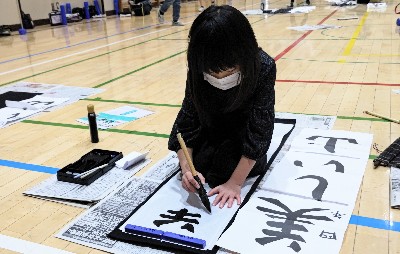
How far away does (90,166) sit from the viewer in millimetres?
1786

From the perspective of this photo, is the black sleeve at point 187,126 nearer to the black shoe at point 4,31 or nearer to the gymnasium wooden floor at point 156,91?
the gymnasium wooden floor at point 156,91

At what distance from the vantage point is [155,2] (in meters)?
11.7

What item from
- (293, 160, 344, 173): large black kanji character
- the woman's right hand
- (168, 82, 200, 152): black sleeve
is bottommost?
(293, 160, 344, 173): large black kanji character

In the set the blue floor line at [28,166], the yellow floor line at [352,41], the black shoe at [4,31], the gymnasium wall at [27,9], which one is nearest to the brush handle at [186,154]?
the blue floor line at [28,166]

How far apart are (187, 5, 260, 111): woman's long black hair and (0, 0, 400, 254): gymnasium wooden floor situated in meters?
0.63

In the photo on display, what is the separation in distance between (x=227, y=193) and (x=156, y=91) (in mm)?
1678

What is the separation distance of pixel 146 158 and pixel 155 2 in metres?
10.4

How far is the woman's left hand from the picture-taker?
148 cm

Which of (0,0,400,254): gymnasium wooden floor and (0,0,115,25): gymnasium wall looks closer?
(0,0,400,254): gymnasium wooden floor

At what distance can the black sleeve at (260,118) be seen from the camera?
4.81ft

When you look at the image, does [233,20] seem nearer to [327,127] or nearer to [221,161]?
[221,161]

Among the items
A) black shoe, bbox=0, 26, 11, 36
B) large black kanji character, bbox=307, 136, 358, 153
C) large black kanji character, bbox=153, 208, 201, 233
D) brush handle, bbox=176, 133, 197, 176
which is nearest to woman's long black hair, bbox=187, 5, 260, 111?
brush handle, bbox=176, 133, 197, 176

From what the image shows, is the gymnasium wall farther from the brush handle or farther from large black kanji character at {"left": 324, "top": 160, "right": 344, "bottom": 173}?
large black kanji character at {"left": 324, "top": 160, "right": 344, "bottom": 173}

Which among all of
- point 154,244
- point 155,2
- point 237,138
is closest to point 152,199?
point 154,244
